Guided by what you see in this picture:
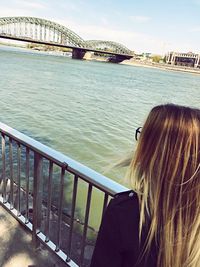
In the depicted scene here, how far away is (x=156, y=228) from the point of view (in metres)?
0.97

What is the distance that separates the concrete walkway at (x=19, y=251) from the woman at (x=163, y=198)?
1432 millimetres

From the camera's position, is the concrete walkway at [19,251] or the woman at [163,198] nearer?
the woman at [163,198]

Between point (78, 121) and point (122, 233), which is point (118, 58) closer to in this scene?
point (78, 121)

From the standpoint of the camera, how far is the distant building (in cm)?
11262

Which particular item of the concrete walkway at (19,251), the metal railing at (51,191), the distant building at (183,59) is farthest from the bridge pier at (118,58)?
the concrete walkway at (19,251)

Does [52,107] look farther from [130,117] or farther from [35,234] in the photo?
[35,234]

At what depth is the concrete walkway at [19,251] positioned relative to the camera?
2203 mm

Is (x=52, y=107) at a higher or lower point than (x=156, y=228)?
lower

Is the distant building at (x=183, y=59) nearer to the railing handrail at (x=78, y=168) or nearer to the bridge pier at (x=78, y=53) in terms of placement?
the bridge pier at (x=78, y=53)

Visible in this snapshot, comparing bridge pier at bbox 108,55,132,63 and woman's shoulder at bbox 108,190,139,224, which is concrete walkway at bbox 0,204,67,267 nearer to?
woman's shoulder at bbox 108,190,139,224

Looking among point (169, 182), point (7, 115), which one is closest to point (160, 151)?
point (169, 182)

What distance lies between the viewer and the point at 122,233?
1015mm

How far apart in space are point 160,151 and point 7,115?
11528mm

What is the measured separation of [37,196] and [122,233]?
138 centimetres
